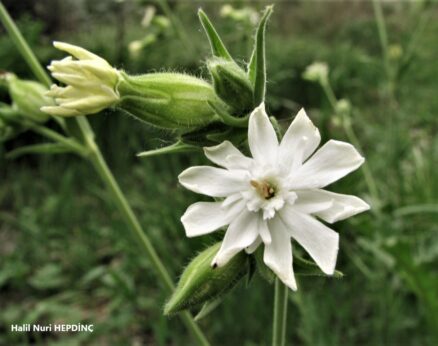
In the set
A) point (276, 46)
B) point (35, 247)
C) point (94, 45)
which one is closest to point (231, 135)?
point (35, 247)

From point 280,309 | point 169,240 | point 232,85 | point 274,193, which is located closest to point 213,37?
point 232,85

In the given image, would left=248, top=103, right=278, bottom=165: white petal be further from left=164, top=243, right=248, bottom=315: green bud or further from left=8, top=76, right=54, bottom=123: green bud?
left=8, top=76, right=54, bottom=123: green bud

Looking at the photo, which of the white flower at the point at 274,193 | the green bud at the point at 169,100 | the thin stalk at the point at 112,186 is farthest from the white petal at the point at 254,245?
the thin stalk at the point at 112,186

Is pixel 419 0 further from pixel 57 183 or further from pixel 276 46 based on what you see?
pixel 276 46

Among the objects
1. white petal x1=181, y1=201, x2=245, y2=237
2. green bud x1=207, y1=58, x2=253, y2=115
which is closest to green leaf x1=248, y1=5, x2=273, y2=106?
green bud x1=207, y1=58, x2=253, y2=115

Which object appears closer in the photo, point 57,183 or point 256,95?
point 256,95

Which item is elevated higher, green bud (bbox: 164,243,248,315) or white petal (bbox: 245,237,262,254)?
white petal (bbox: 245,237,262,254)

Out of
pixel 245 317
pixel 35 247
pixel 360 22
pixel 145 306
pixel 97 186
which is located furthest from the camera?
pixel 360 22

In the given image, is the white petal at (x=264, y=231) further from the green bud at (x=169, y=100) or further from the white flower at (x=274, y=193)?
the green bud at (x=169, y=100)
